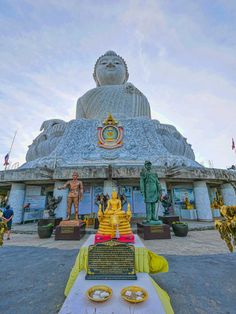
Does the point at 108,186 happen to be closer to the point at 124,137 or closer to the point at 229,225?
the point at 124,137

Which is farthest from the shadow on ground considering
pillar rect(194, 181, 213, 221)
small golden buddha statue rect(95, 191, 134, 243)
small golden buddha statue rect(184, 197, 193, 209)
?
Answer: small golden buddha statue rect(184, 197, 193, 209)

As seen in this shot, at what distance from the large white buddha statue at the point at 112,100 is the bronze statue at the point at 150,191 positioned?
9783 mm

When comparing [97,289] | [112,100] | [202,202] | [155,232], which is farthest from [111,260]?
[112,100]

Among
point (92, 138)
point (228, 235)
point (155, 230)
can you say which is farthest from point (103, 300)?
point (92, 138)

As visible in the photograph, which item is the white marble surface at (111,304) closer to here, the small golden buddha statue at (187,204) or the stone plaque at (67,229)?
the stone plaque at (67,229)

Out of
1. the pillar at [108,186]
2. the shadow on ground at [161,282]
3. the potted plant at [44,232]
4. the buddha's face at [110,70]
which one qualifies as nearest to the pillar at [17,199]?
the potted plant at [44,232]

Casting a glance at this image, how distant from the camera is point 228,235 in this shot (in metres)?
2.67

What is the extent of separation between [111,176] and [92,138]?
15.1 feet

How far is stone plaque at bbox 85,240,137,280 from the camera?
6.72 feet

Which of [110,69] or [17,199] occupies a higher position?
[110,69]

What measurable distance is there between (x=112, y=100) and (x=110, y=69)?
5.54m

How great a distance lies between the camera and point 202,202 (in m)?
10.5

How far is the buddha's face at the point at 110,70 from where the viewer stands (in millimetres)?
19781

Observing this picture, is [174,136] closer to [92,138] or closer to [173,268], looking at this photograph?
[92,138]
